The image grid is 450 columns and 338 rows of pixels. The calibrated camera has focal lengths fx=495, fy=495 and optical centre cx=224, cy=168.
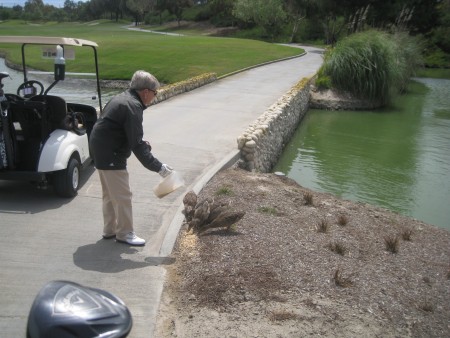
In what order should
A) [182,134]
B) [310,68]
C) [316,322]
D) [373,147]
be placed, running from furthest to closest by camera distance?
[310,68]
[373,147]
[182,134]
[316,322]

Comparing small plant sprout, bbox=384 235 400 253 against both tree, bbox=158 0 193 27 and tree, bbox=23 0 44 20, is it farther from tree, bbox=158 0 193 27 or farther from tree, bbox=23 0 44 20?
tree, bbox=23 0 44 20

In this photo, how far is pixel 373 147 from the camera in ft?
53.9

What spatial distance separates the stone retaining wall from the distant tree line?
1919cm

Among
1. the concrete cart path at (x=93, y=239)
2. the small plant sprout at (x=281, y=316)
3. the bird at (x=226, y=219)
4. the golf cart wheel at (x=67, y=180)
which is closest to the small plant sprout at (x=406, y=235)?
the bird at (x=226, y=219)

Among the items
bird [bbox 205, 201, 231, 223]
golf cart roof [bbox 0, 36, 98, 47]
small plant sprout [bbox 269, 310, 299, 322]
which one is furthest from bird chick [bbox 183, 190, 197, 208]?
golf cart roof [bbox 0, 36, 98, 47]

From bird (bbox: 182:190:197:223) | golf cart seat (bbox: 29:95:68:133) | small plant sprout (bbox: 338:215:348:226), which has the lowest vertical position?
small plant sprout (bbox: 338:215:348:226)

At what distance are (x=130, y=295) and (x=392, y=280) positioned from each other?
2.75 metres

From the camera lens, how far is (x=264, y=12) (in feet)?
208

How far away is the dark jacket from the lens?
500 cm

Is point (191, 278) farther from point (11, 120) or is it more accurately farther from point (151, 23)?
point (151, 23)

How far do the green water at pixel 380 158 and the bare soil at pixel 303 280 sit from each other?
3873 mm

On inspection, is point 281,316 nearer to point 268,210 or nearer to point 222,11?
point 268,210

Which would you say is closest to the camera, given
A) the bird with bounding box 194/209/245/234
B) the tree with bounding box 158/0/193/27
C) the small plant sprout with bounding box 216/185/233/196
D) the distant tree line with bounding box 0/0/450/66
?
the bird with bounding box 194/209/245/234

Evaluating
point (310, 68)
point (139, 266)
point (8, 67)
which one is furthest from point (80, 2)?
point (139, 266)
